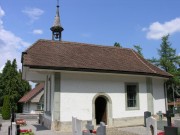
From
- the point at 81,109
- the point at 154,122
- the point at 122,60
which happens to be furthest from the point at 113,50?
the point at 154,122

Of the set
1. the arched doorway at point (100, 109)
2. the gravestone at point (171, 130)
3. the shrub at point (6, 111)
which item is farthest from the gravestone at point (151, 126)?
the shrub at point (6, 111)

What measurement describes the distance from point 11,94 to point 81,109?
25.5 m

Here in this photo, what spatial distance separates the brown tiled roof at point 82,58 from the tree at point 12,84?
22.6m

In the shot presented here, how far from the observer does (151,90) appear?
19.9 m

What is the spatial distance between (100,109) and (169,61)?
971 inches

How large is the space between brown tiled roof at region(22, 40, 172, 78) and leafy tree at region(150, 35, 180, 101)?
61.1ft

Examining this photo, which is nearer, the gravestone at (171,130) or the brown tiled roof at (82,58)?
the gravestone at (171,130)

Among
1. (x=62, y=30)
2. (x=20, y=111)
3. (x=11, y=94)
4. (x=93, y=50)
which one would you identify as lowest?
(x=20, y=111)

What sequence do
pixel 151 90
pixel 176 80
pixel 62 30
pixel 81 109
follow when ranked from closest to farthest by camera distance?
pixel 81 109 → pixel 151 90 → pixel 62 30 → pixel 176 80

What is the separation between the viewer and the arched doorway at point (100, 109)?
1842cm

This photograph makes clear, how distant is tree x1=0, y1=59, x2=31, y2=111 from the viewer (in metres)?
39.7

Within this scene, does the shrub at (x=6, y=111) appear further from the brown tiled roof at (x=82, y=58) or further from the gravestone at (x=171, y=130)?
the gravestone at (x=171, y=130)

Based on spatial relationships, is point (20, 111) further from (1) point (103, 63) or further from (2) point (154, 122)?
(2) point (154, 122)

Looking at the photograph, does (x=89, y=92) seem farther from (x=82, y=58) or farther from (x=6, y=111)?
(x=6, y=111)
